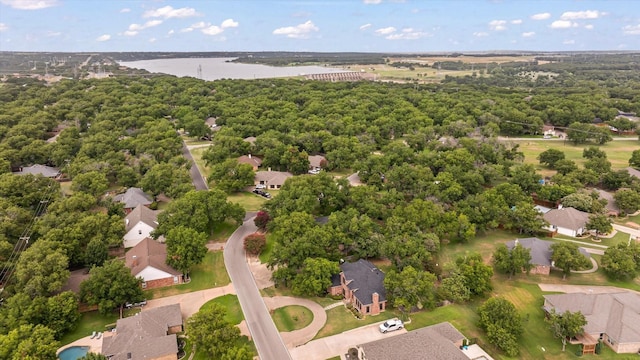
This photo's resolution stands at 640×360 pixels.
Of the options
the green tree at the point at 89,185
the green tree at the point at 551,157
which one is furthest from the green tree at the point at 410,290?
the green tree at the point at 551,157

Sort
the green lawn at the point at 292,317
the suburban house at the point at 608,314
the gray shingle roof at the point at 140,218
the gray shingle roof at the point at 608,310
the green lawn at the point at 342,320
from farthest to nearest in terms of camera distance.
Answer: the gray shingle roof at the point at 140,218 < the green lawn at the point at 292,317 < the green lawn at the point at 342,320 < the gray shingle roof at the point at 608,310 < the suburban house at the point at 608,314

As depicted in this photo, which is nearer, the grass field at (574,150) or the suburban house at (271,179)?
the suburban house at (271,179)

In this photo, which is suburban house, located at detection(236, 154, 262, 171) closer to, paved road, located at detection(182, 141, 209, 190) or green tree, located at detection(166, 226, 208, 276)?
paved road, located at detection(182, 141, 209, 190)

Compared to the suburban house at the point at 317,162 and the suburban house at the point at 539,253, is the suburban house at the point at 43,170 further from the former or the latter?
the suburban house at the point at 539,253

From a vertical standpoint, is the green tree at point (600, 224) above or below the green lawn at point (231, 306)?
above

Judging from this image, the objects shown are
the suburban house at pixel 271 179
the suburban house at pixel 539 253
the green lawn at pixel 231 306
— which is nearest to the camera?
the green lawn at pixel 231 306

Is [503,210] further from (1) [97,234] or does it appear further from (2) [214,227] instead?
(1) [97,234]
